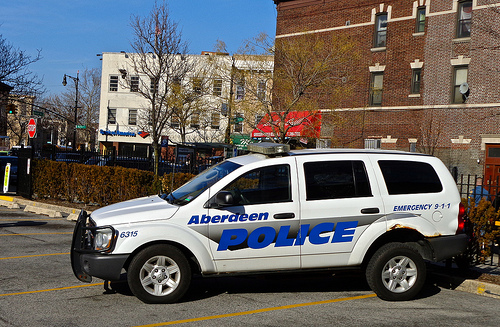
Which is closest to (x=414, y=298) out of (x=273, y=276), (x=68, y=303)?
(x=273, y=276)

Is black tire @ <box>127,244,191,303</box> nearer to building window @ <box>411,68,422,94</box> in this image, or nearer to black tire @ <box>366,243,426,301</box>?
black tire @ <box>366,243,426,301</box>

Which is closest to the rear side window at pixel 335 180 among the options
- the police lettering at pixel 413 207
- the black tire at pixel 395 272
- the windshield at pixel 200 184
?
the police lettering at pixel 413 207

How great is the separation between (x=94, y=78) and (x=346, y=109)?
165 ft

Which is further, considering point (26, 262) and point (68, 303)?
point (26, 262)

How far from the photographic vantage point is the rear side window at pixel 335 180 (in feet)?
22.6

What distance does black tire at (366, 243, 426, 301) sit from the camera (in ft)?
22.7

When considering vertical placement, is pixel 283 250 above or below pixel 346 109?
below

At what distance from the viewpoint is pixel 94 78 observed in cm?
7225

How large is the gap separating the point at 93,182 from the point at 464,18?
65.1 ft

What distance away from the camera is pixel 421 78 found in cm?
2817

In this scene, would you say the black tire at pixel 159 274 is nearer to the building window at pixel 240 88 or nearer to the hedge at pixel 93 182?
the hedge at pixel 93 182

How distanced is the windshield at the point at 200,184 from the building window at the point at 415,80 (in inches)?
912

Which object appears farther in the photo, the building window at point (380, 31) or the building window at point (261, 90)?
the building window at point (380, 31)

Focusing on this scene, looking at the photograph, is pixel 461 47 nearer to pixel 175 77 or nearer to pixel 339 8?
pixel 339 8
